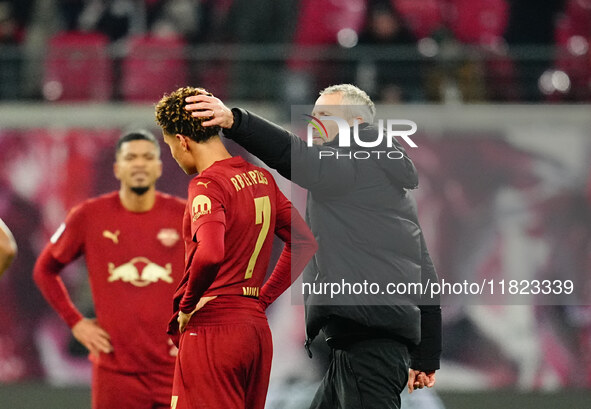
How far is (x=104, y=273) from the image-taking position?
18.4 feet

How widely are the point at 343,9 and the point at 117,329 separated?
5434 millimetres

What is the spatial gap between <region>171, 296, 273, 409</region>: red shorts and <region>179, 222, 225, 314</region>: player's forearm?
207mm

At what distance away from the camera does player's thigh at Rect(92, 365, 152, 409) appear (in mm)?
5391

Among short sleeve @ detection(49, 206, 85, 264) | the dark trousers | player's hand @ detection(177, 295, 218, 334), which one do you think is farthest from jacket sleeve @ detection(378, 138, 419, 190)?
short sleeve @ detection(49, 206, 85, 264)

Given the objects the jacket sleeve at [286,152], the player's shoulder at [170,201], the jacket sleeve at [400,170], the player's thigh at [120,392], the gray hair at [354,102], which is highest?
the gray hair at [354,102]

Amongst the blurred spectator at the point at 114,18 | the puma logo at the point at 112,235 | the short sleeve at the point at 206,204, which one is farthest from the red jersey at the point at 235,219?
the blurred spectator at the point at 114,18

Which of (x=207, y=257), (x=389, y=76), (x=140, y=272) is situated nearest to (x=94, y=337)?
(x=140, y=272)

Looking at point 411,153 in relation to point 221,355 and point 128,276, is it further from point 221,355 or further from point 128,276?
point 221,355

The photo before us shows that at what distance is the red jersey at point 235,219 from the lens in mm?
3977

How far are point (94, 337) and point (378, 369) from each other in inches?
79.5

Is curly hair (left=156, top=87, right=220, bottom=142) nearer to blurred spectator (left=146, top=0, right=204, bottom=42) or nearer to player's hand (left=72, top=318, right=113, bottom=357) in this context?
player's hand (left=72, top=318, right=113, bottom=357)

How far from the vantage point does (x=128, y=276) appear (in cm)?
559

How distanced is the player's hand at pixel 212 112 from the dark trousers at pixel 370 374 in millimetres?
1169

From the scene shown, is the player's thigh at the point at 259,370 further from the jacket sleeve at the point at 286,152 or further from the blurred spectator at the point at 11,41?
the blurred spectator at the point at 11,41
